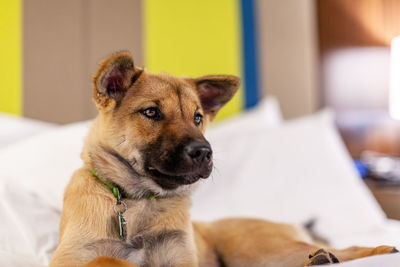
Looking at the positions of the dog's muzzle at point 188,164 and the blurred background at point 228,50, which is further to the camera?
the blurred background at point 228,50

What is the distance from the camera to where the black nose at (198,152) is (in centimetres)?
79

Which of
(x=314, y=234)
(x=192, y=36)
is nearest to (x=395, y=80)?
(x=192, y=36)

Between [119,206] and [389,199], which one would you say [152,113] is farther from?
[389,199]

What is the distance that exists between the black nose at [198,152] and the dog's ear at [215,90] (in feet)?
0.85

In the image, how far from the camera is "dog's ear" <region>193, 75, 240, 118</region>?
1.01 m

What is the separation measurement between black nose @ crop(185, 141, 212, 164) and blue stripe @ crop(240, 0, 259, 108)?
1.76m

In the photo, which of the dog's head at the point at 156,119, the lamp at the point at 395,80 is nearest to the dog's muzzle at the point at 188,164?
the dog's head at the point at 156,119

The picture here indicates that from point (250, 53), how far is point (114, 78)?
1.70 metres

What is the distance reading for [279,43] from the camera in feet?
8.88

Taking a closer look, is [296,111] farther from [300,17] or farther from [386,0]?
[386,0]

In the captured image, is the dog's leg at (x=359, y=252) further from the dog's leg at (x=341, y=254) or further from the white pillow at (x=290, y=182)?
the white pillow at (x=290, y=182)

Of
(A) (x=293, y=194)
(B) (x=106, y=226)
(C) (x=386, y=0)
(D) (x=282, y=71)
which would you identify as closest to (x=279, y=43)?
(D) (x=282, y=71)

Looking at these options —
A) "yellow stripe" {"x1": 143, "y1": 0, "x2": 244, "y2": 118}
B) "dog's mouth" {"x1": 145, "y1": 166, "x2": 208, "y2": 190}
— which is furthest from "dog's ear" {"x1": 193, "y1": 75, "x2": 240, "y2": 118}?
"yellow stripe" {"x1": 143, "y1": 0, "x2": 244, "y2": 118}

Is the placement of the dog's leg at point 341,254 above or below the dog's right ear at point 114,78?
below
